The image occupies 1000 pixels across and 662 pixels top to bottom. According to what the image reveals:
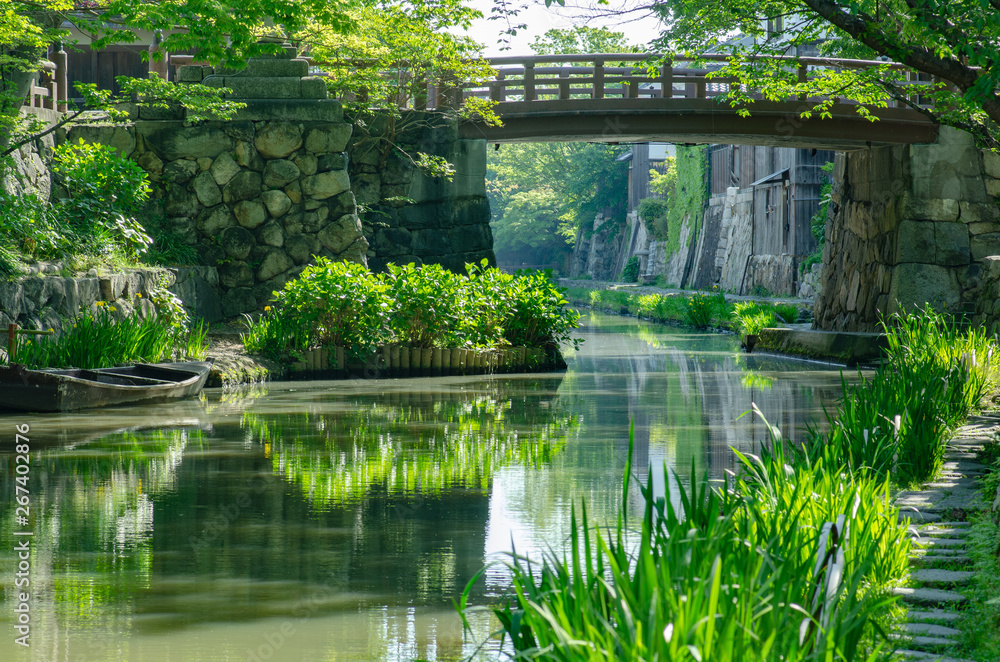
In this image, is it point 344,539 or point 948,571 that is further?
point 344,539

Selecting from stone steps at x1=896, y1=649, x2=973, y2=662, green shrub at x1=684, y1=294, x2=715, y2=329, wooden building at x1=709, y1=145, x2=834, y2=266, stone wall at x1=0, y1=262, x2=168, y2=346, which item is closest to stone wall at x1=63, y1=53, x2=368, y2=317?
stone wall at x1=0, y1=262, x2=168, y2=346

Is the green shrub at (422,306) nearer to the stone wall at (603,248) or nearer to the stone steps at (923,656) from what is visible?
the stone steps at (923,656)

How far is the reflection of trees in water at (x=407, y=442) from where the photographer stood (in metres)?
7.73

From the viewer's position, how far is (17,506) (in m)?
6.79

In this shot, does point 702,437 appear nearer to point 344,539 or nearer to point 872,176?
point 344,539

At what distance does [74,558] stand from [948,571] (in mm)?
4266


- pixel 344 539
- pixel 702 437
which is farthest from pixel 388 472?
pixel 702 437

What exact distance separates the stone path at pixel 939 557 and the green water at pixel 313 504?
1404mm

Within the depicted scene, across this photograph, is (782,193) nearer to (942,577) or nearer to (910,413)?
(910,413)

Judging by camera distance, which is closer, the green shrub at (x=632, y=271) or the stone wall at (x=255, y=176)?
the stone wall at (x=255, y=176)

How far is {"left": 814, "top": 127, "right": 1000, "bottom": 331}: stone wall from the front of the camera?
20.9 m

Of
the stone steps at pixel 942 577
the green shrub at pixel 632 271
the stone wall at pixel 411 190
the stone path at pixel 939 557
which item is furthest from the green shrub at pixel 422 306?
the green shrub at pixel 632 271

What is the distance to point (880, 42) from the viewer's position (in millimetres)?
8148

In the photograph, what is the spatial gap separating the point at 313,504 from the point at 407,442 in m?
2.69
